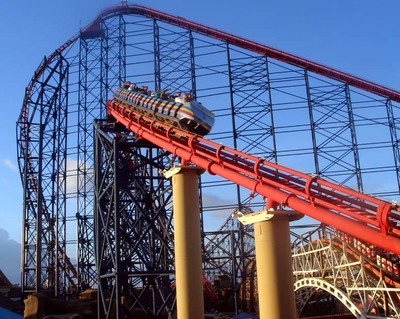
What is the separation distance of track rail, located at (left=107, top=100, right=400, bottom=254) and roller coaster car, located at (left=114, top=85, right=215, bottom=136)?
1033 mm

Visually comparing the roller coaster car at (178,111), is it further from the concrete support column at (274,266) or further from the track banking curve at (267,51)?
the track banking curve at (267,51)

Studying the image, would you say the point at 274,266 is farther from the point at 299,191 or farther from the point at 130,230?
the point at 130,230

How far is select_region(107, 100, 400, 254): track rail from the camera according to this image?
25.0 feet

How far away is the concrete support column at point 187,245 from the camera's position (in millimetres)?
10398

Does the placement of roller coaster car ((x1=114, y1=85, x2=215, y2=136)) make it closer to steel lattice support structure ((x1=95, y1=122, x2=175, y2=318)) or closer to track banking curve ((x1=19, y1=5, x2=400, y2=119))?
steel lattice support structure ((x1=95, y1=122, x2=175, y2=318))

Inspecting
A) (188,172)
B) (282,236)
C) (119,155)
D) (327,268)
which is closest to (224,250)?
(327,268)

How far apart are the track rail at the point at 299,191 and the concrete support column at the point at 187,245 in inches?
29.6

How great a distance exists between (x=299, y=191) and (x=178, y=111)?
6806mm

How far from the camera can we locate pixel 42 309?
2070 centimetres

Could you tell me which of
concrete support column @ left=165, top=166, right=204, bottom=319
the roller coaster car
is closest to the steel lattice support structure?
the roller coaster car

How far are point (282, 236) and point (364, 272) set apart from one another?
912 centimetres

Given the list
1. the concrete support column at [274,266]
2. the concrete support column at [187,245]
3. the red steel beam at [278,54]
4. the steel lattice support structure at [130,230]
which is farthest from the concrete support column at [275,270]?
the red steel beam at [278,54]

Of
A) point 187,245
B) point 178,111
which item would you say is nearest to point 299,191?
point 187,245

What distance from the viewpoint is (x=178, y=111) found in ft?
49.9
